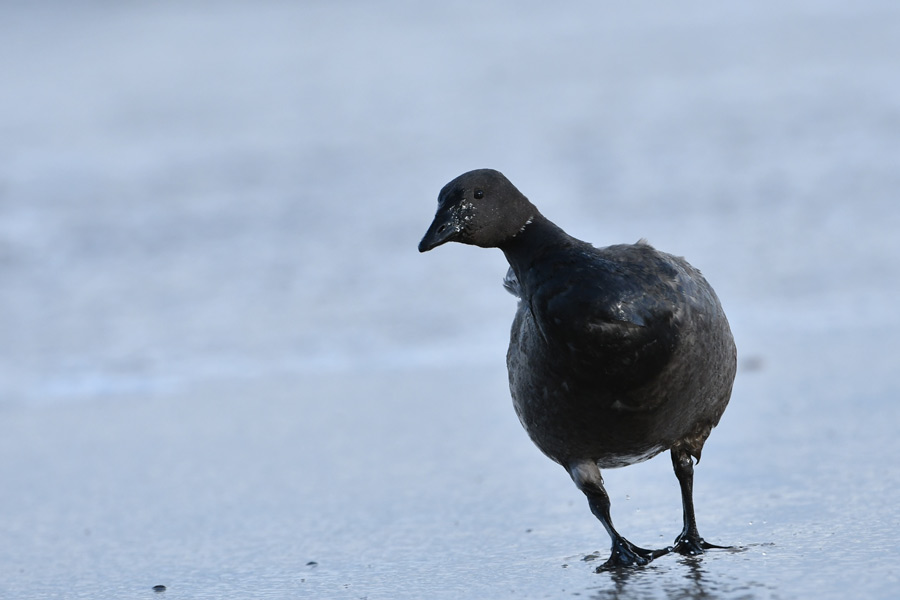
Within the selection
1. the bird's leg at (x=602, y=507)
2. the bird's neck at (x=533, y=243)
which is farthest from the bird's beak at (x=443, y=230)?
the bird's leg at (x=602, y=507)

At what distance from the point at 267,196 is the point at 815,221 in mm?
5881

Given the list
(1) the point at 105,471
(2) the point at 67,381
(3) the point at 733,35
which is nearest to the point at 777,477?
(1) the point at 105,471

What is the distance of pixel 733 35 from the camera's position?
2145cm

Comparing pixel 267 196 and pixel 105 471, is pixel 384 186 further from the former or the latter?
pixel 105 471

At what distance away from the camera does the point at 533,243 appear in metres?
4.00

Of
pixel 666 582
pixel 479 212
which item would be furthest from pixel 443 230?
pixel 666 582

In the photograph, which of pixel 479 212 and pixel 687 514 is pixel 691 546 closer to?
pixel 687 514

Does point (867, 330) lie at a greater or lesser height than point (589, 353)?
greater

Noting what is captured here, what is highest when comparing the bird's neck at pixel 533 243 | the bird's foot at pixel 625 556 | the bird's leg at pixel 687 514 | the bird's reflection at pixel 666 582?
the bird's neck at pixel 533 243

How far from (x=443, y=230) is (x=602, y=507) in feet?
4.14

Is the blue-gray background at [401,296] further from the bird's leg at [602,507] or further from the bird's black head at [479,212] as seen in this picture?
the bird's black head at [479,212]

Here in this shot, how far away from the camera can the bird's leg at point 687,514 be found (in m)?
4.33

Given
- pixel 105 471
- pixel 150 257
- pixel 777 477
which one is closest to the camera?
pixel 777 477

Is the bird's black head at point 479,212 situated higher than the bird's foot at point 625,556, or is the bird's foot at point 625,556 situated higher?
the bird's black head at point 479,212
